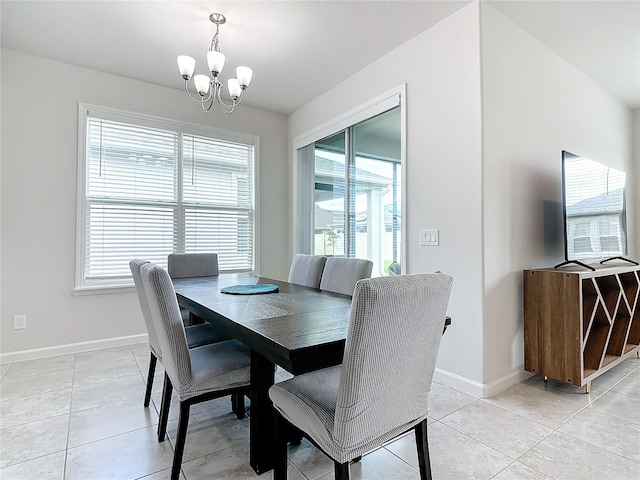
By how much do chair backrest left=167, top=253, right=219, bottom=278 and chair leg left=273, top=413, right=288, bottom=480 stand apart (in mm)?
1977

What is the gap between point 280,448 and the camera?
1.34 m

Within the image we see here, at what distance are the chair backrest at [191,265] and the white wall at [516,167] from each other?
7.52ft

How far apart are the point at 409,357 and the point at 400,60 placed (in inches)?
105

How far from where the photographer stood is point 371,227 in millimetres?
3398

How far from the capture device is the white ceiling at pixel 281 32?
2436mm

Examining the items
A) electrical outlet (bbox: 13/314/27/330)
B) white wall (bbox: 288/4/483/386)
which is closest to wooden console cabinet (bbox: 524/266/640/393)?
white wall (bbox: 288/4/483/386)

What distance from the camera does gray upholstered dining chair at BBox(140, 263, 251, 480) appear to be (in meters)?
1.44

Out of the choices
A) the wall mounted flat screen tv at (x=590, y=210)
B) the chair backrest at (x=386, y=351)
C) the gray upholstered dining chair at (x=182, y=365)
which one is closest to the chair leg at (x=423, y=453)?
the chair backrest at (x=386, y=351)

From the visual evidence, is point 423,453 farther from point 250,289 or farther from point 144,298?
point 144,298

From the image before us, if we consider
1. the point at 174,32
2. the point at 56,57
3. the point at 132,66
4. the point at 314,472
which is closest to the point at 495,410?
the point at 314,472

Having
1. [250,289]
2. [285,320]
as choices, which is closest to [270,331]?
[285,320]

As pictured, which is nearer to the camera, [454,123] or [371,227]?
[454,123]

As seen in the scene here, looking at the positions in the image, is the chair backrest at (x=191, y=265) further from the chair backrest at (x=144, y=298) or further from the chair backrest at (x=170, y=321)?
the chair backrest at (x=170, y=321)

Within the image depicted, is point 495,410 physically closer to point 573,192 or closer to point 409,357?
point 409,357
